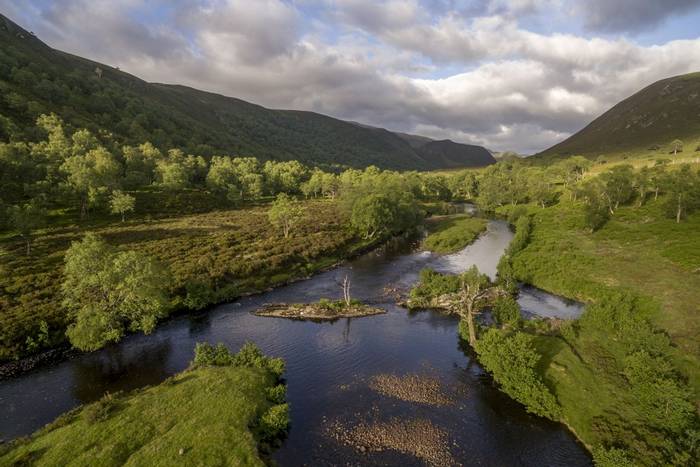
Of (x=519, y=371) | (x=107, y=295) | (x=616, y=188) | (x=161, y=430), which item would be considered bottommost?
(x=161, y=430)

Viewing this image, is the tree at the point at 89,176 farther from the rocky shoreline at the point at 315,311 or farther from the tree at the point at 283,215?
the rocky shoreline at the point at 315,311

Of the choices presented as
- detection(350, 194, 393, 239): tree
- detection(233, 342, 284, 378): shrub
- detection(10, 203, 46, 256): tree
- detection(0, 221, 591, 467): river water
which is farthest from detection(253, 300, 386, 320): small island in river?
detection(10, 203, 46, 256): tree

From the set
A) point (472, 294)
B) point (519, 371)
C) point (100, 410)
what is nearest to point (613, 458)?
point (519, 371)

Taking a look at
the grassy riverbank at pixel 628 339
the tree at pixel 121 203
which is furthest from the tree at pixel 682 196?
the tree at pixel 121 203

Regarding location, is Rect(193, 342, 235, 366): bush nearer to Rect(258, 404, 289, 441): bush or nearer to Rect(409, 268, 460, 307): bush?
Rect(258, 404, 289, 441): bush

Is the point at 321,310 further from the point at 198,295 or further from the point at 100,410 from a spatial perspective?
the point at 100,410
